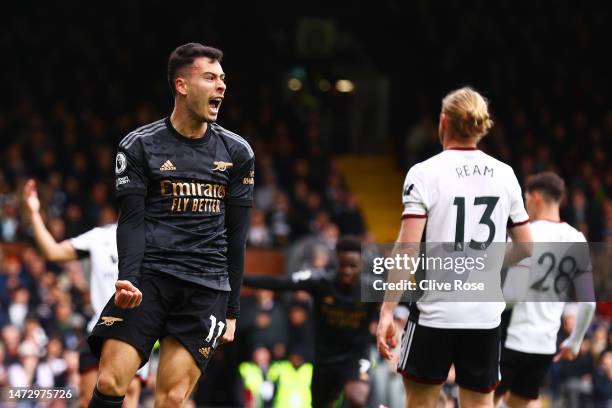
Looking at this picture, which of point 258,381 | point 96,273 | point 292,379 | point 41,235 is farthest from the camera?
point 258,381

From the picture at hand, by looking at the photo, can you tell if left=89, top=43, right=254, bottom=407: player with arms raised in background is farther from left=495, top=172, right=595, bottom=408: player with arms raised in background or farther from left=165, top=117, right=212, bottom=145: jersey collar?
left=495, top=172, right=595, bottom=408: player with arms raised in background

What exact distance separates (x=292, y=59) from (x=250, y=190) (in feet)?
64.3

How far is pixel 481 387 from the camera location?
256 inches

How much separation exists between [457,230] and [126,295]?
1.84 m

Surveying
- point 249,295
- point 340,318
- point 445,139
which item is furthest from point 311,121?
point 445,139

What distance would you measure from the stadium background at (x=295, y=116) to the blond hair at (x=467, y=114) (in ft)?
26.0

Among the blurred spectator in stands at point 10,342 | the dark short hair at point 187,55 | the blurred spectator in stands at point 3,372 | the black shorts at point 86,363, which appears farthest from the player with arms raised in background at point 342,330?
the blurred spectator in stands at point 10,342

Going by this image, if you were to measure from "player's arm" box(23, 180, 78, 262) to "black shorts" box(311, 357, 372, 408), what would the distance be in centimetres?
217

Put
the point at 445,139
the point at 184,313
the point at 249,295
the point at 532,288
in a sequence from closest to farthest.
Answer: the point at 184,313 < the point at 445,139 < the point at 532,288 < the point at 249,295

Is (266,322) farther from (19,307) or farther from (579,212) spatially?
(579,212)

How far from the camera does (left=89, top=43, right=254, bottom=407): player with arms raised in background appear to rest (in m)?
6.04

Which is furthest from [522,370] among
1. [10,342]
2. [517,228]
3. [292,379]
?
[10,342]

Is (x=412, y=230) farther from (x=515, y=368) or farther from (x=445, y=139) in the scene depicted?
(x=515, y=368)

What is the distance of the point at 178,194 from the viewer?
616 centimetres
